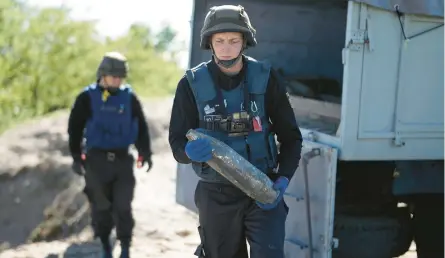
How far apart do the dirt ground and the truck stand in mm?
1039

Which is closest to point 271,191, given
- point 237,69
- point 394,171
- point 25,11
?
point 237,69

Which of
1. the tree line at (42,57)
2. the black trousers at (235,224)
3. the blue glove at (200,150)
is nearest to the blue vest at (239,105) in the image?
the black trousers at (235,224)

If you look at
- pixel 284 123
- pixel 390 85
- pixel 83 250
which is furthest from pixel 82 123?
pixel 284 123

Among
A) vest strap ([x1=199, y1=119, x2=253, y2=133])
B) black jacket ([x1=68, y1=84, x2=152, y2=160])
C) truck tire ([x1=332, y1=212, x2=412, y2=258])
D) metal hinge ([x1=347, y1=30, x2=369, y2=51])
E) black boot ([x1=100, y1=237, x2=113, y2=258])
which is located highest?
metal hinge ([x1=347, y1=30, x2=369, y2=51])

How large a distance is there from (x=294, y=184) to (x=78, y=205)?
387 centimetres

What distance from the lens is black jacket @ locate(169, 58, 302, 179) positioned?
3.76 m

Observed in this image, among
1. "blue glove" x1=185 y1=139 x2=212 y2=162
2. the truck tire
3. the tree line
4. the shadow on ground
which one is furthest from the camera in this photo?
the tree line

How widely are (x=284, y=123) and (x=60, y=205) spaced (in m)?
5.18

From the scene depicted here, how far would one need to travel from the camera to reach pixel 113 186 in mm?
5969

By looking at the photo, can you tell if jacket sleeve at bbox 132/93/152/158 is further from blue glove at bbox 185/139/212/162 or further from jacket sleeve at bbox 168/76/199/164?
blue glove at bbox 185/139/212/162

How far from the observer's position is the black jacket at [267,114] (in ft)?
12.3

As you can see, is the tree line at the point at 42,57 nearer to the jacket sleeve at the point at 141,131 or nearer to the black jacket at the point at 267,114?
the jacket sleeve at the point at 141,131

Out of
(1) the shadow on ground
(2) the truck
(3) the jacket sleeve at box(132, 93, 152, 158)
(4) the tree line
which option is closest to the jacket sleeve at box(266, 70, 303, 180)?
(2) the truck

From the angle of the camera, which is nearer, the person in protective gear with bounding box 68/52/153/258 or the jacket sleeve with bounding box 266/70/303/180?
the jacket sleeve with bounding box 266/70/303/180
